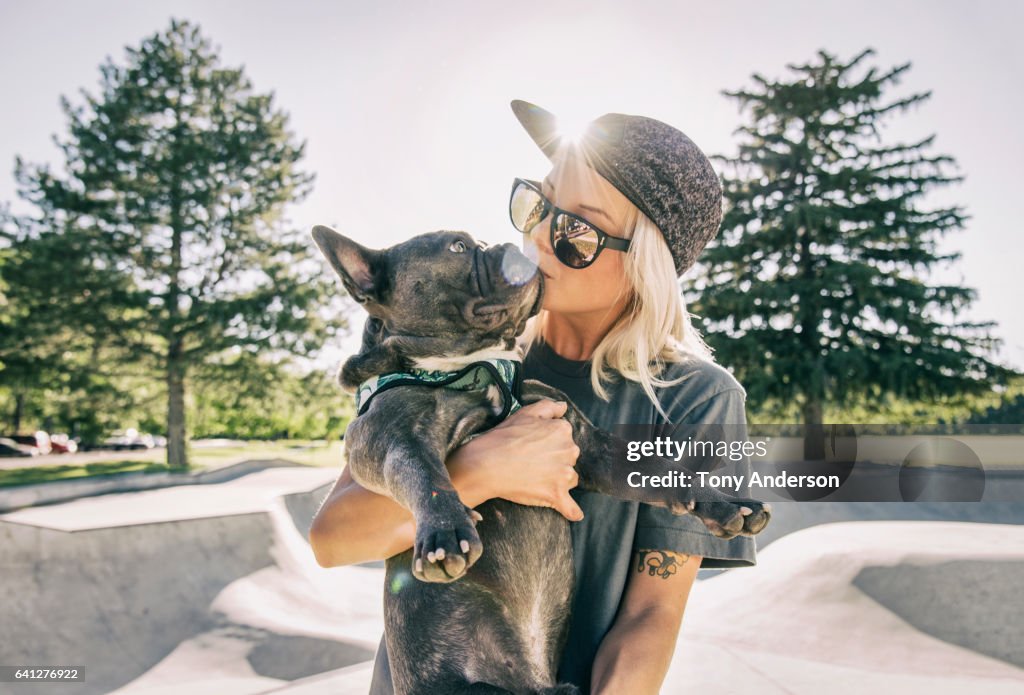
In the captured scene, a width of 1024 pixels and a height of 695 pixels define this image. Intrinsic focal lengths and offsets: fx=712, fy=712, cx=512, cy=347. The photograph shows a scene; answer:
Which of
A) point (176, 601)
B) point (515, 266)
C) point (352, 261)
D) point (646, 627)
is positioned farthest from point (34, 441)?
point (646, 627)

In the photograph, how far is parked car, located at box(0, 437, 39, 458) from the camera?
3747cm

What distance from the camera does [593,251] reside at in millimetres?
2896

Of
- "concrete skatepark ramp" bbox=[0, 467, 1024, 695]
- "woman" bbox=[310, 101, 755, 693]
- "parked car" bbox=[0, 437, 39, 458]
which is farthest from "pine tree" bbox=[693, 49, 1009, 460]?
"parked car" bbox=[0, 437, 39, 458]

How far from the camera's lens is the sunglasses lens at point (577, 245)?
290 cm

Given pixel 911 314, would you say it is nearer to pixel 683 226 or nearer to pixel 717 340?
pixel 717 340

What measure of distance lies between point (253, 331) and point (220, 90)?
1042 centimetres

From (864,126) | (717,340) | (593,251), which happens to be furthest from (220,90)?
(593,251)

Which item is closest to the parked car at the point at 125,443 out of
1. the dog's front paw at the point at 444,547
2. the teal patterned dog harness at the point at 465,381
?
the teal patterned dog harness at the point at 465,381

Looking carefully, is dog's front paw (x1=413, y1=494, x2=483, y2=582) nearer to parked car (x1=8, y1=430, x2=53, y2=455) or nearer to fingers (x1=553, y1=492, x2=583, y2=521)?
fingers (x1=553, y1=492, x2=583, y2=521)

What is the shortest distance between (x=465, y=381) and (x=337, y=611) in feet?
28.1

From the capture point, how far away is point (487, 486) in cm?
232

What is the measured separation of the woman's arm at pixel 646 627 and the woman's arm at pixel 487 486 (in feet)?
1.09

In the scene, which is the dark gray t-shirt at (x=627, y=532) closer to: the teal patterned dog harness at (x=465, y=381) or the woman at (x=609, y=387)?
the woman at (x=609, y=387)

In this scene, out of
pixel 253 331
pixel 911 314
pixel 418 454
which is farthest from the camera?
pixel 253 331
